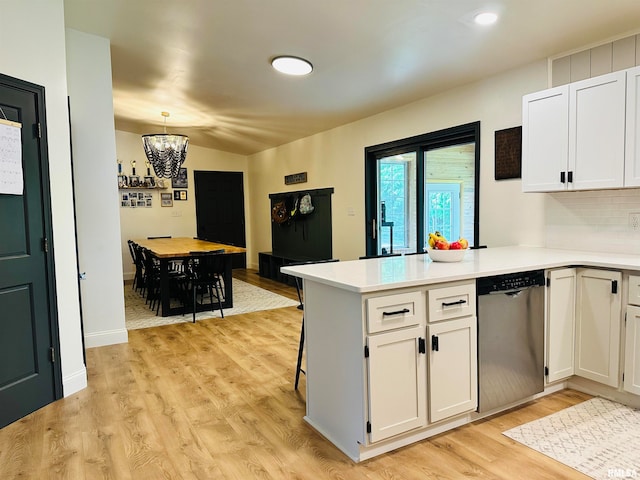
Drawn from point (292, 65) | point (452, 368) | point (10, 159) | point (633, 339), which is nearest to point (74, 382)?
point (10, 159)

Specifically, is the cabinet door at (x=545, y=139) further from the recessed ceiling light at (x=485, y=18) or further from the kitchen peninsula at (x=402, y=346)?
the kitchen peninsula at (x=402, y=346)

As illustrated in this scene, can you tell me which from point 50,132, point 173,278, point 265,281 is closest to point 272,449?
point 50,132

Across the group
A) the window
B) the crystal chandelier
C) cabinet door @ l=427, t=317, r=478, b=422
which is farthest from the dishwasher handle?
the crystal chandelier

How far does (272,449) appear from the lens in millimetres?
2197

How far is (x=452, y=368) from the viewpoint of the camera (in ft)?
7.39

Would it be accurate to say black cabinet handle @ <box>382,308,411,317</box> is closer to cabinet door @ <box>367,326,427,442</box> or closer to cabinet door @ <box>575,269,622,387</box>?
cabinet door @ <box>367,326,427,442</box>

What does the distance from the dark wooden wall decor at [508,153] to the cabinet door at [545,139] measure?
334mm

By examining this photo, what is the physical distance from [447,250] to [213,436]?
1811 mm

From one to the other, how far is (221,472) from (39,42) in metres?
2.86

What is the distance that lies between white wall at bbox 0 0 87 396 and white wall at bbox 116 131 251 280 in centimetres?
496

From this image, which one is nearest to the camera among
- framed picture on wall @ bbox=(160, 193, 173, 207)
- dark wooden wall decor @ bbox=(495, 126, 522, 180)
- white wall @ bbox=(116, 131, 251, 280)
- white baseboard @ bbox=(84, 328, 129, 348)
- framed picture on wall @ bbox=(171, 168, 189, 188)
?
dark wooden wall decor @ bbox=(495, 126, 522, 180)

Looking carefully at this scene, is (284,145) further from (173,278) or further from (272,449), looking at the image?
(272,449)

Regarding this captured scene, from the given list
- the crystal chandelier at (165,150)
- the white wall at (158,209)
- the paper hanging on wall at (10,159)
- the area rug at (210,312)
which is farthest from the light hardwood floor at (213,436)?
the white wall at (158,209)

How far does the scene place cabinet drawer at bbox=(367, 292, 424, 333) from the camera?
1.98 m
